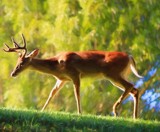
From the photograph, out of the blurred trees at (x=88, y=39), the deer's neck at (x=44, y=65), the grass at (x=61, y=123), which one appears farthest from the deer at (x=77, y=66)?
the blurred trees at (x=88, y=39)

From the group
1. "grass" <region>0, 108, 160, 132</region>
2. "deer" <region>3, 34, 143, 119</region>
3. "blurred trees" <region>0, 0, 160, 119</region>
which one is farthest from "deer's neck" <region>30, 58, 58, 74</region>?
"blurred trees" <region>0, 0, 160, 119</region>

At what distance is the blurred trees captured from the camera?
17609 millimetres

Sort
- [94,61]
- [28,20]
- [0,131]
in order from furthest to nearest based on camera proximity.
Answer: [28,20] < [94,61] < [0,131]

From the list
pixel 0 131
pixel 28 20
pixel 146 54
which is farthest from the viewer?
pixel 28 20

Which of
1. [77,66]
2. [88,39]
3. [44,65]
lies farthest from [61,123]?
Answer: [88,39]

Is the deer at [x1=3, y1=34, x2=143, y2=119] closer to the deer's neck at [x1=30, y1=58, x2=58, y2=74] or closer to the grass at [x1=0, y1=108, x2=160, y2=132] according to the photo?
the deer's neck at [x1=30, y1=58, x2=58, y2=74]

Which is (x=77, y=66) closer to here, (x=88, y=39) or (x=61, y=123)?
(x=61, y=123)

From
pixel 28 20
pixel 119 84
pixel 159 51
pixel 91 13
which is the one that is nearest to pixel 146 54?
pixel 159 51

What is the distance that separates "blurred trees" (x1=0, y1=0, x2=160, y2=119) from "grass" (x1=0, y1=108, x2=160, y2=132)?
6.49 metres

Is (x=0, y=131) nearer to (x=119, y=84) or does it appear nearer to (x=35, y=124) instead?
(x=35, y=124)

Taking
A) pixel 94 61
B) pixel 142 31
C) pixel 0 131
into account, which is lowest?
pixel 0 131

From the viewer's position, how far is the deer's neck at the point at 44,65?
12.3 m

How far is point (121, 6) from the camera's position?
18.0 m

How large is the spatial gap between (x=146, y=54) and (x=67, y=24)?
193 centimetres
